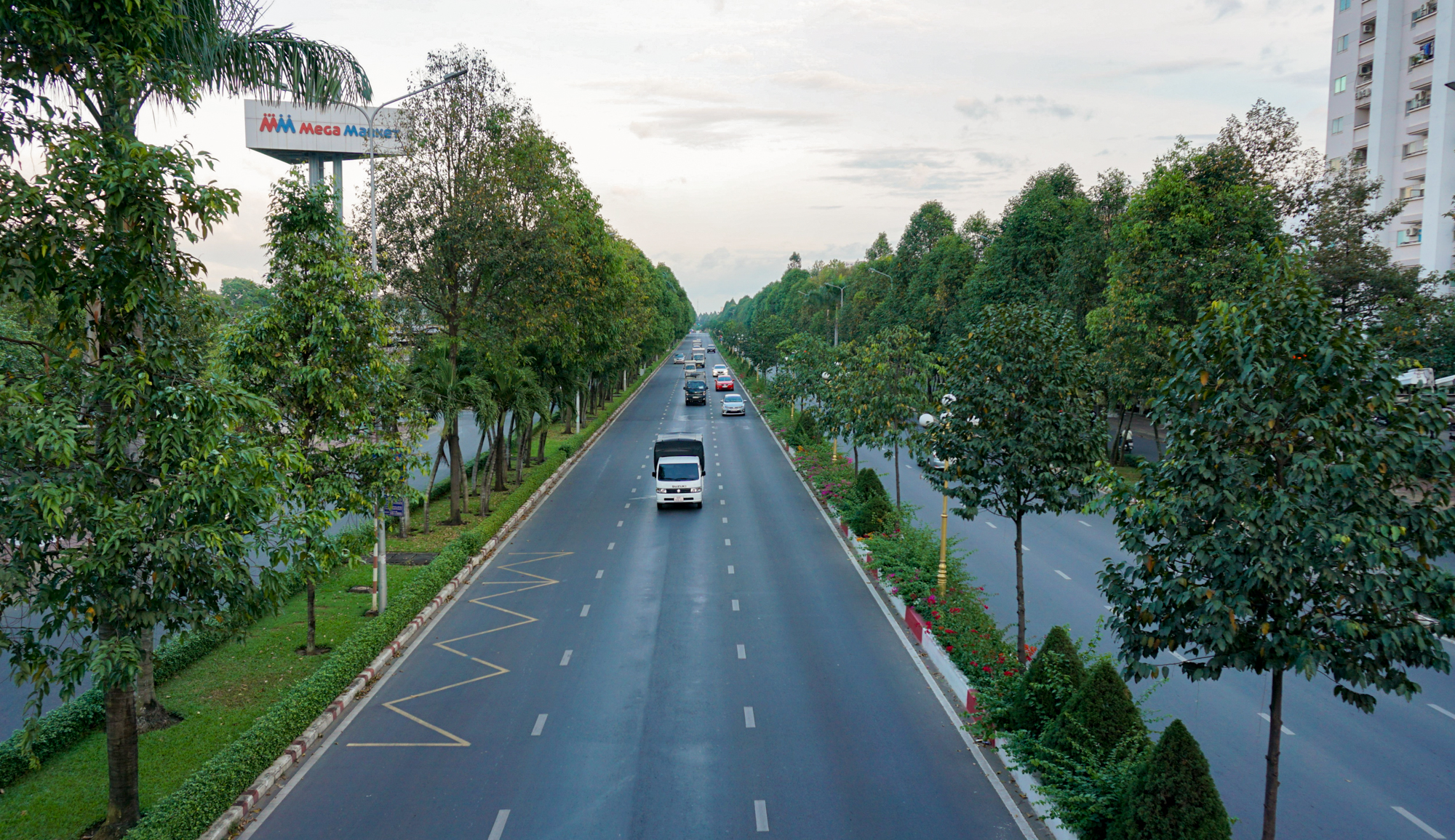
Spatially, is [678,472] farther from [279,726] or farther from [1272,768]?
[1272,768]

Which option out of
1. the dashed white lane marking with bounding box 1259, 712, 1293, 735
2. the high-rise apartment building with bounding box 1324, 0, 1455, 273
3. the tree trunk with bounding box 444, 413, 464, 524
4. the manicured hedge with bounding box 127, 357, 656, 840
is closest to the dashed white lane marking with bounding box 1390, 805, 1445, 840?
the dashed white lane marking with bounding box 1259, 712, 1293, 735

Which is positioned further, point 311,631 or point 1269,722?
point 311,631

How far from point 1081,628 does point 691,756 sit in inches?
397

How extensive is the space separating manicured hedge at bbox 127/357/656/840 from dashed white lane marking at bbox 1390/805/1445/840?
15.1m

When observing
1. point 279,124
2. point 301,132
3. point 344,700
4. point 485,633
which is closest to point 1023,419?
point 485,633

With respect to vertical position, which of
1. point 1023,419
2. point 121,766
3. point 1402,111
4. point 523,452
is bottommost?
point 121,766

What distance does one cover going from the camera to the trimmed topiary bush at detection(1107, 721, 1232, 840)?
8.92 m

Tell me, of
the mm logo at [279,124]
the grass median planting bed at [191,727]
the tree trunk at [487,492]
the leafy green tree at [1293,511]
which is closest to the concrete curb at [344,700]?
the tree trunk at [487,492]

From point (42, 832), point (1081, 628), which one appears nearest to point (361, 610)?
point (42, 832)

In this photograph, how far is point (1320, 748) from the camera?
1331 centimetres

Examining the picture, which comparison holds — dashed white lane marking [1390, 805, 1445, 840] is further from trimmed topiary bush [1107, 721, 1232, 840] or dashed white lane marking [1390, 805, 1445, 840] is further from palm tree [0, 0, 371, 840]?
palm tree [0, 0, 371, 840]

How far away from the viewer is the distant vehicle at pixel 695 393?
2849 inches

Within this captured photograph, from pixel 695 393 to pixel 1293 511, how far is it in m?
64.9

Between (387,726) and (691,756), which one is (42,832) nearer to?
(387,726)
